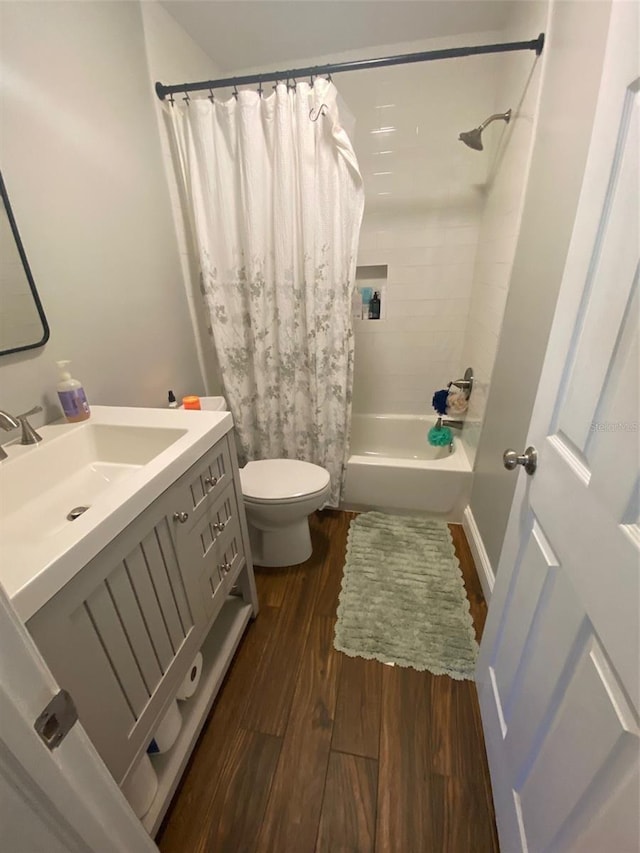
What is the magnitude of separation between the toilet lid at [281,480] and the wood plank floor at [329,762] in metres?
0.53

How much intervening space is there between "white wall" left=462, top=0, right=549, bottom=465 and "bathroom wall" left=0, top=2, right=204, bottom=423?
1.46m

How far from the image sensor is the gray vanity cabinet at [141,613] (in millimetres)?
623

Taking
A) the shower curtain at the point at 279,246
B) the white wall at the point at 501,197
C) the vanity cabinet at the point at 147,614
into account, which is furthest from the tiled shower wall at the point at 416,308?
the vanity cabinet at the point at 147,614

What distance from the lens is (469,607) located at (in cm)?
149

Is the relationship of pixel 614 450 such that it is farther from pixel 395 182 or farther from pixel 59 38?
pixel 395 182

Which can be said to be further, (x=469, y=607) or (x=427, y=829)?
(x=469, y=607)

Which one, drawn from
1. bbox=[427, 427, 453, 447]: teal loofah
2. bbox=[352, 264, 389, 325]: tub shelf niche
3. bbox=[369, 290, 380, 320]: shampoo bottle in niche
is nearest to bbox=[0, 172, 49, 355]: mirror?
bbox=[352, 264, 389, 325]: tub shelf niche

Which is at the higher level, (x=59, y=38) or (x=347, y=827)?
(x=59, y=38)

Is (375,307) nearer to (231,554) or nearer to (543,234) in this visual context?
(543,234)

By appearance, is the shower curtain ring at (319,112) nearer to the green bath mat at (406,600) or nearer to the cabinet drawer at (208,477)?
the cabinet drawer at (208,477)

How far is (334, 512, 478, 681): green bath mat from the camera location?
1.33 meters

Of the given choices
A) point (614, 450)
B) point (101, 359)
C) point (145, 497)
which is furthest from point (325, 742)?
point (101, 359)

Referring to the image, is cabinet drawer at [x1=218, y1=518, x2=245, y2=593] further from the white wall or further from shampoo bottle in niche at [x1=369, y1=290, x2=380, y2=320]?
shampoo bottle in niche at [x1=369, y1=290, x2=380, y2=320]

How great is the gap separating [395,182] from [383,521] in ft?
6.24
